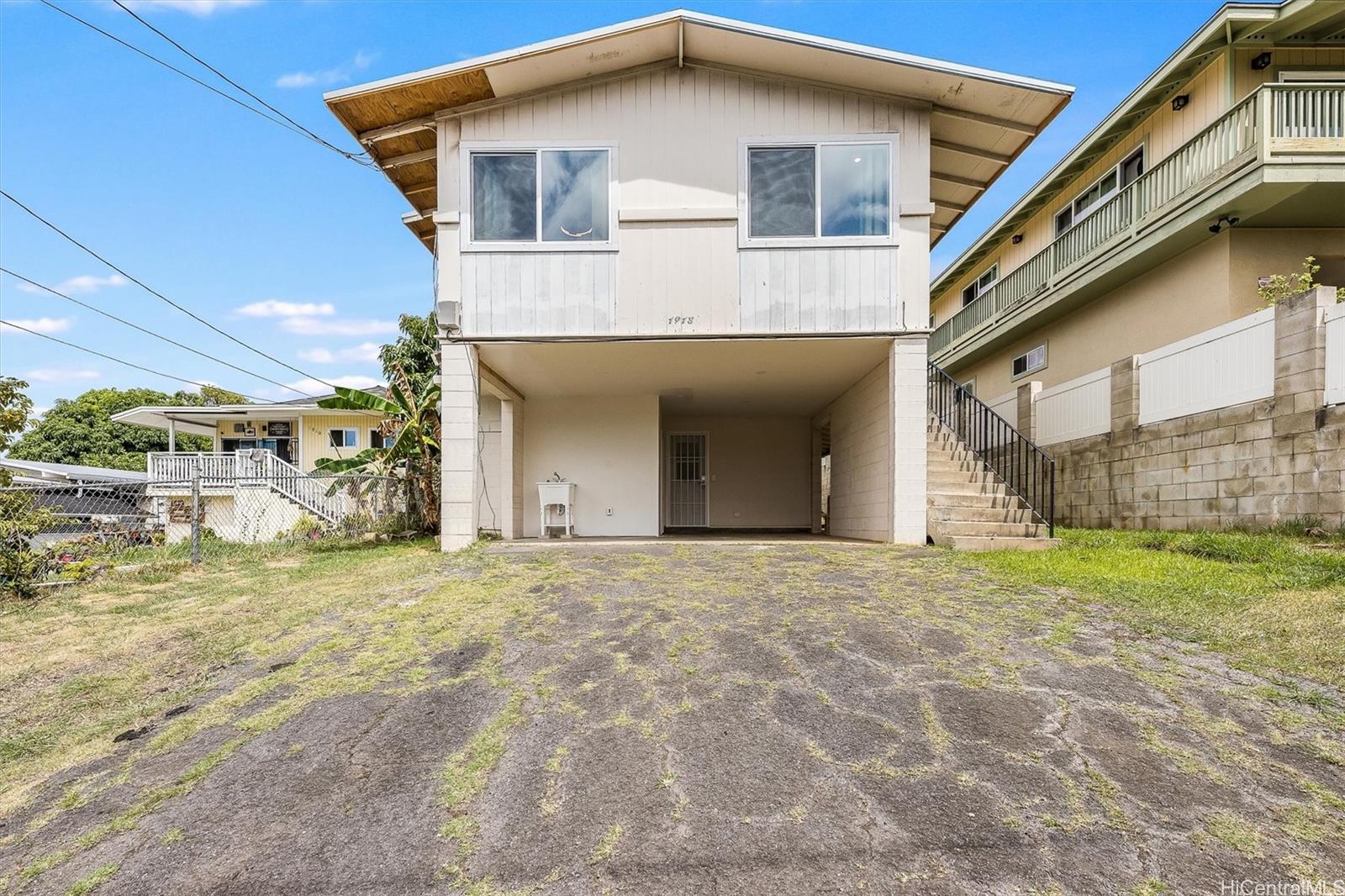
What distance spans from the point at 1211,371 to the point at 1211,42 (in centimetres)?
606

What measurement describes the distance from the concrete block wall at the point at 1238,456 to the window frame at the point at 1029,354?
20.7 ft

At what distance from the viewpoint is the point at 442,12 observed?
1227 centimetres

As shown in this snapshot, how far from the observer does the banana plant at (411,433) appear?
11.7 m

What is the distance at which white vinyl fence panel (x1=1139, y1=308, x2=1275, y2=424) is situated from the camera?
24.8ft

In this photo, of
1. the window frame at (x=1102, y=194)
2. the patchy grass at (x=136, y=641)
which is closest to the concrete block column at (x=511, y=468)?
the patchy grass at (x=136, y=641)

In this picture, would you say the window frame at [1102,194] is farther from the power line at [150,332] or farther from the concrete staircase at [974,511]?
the power line at [150,332]

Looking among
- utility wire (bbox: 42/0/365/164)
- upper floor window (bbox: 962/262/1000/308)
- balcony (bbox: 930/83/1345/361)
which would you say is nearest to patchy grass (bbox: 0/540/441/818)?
utility wire (bbox: 42/0/365/164)

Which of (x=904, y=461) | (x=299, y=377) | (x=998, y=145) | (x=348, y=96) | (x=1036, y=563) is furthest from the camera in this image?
(x=299, y=377)

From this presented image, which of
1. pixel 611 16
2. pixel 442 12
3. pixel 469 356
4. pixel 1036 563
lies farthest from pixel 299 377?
pixel 1036 563

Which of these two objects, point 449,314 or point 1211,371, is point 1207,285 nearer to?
point 1211,371

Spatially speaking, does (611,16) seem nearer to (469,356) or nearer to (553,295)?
(553,295)

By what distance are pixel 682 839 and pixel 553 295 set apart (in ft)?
24.1

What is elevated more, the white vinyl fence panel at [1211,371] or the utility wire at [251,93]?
the utility wire at [251,93]
